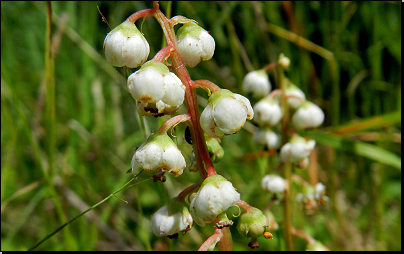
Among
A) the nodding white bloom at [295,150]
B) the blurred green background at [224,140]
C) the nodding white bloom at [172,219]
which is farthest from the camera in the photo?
the blurred green background at [224,140]

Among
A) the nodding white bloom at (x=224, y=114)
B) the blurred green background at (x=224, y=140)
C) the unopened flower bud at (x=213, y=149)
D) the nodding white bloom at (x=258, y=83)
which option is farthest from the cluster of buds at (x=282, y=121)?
the nodding white bloom at (x=224, y=114)

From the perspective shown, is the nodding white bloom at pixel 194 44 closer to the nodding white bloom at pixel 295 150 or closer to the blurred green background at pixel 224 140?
the nodding white bloom at pixel 295 150

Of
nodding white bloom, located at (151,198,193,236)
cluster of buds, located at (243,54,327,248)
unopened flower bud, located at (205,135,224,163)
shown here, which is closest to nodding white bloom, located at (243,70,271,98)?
cluster of buds, located at (243,54,327,248)

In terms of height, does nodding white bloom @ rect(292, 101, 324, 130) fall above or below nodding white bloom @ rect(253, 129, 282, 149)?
above

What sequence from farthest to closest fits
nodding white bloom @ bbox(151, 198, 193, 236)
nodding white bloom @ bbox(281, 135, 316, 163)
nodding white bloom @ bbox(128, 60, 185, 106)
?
nodding white bloom @ bbox(281, 135, 316, 163) < nodding white bloom @ bbox(151, 198, 193, 236) < nodding white bloom @ bbox(128, 60, 185, 106)

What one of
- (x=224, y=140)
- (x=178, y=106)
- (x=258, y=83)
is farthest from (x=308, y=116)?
(x=224, y=140)

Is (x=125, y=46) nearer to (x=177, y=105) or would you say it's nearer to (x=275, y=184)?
(x=177, y=105)

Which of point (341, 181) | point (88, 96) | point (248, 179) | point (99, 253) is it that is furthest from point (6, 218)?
point (341, 181)

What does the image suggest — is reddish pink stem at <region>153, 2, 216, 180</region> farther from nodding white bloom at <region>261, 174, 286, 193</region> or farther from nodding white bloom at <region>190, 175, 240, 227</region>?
nodding white bloom at <region>261, 174, 286, 193</region>
